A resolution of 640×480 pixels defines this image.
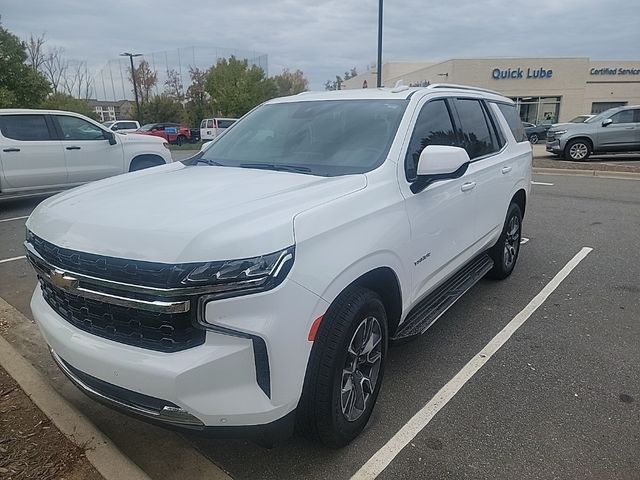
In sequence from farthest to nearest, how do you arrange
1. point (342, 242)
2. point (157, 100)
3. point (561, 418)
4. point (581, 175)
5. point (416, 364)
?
point (157, 100) → point (581, 175) → point (416, 364) → point (561, 418) → point (342, 242)

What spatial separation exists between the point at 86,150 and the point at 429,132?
8403 millimetres

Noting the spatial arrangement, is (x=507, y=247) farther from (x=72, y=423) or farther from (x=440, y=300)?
(x=72, y=423)

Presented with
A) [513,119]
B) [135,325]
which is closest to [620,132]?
[513,119]

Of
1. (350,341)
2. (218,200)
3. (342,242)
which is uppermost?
(218,200)

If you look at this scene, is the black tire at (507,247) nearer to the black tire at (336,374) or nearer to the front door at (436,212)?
the front door at (436,212)

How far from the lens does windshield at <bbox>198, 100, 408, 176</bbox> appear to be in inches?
122

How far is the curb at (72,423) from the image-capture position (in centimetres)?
236

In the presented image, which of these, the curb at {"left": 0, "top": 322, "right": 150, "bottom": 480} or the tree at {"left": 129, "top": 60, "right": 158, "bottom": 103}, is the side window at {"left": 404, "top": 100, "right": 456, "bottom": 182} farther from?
the tree at {"left": 129, "top": 60, "right": 158, "bottom": 103}

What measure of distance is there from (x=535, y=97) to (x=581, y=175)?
3025 cm

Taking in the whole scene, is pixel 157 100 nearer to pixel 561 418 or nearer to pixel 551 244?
pixel 551 244

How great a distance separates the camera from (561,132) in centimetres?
1748

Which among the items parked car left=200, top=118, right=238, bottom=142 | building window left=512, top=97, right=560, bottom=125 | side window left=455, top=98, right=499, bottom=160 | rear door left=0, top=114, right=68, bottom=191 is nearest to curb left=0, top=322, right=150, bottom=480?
side window left=455, top=98, right=499, bottom=160

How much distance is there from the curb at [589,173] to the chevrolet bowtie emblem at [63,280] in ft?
47.4

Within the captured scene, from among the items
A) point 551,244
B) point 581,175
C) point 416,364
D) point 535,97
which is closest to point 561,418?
point 416,364
